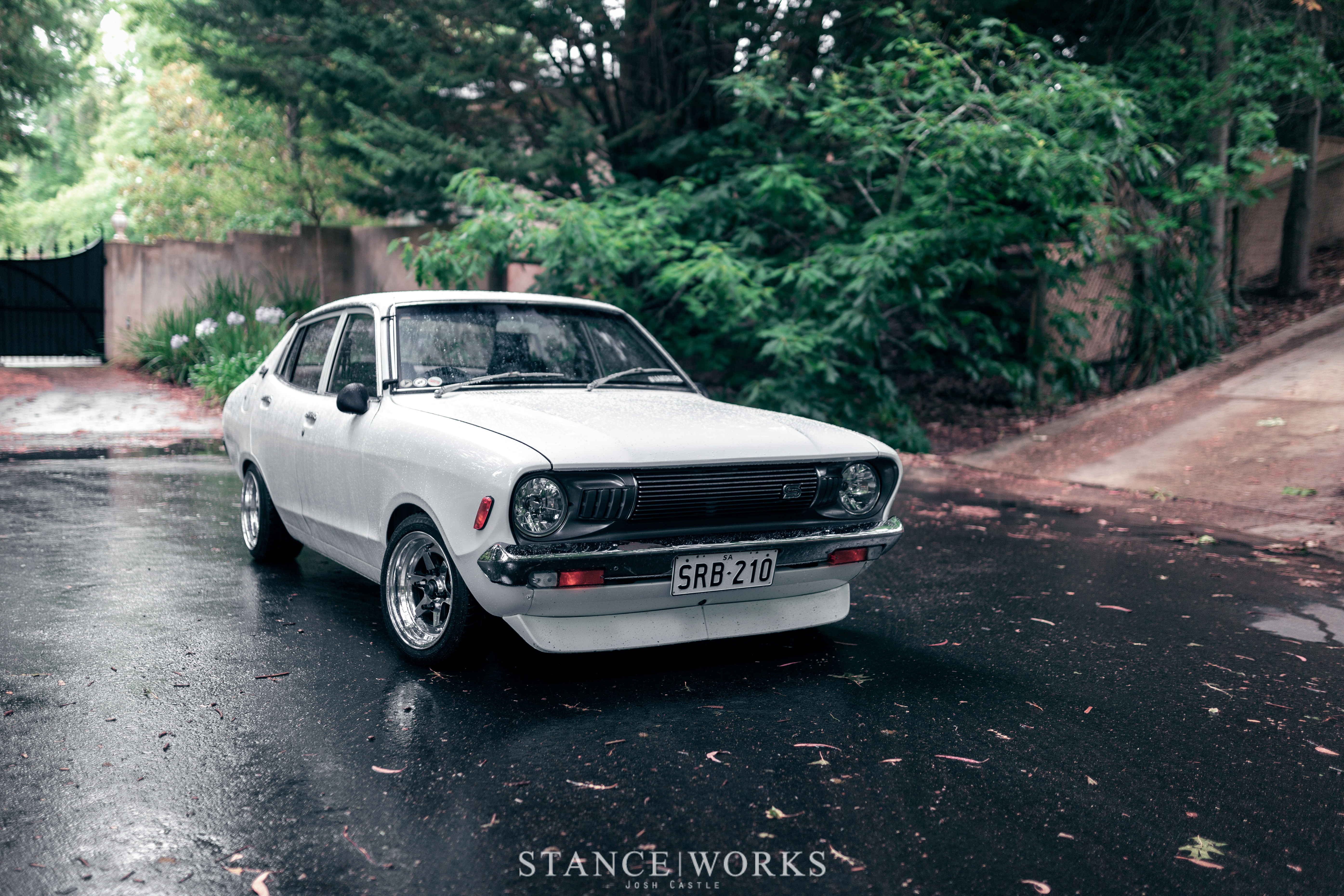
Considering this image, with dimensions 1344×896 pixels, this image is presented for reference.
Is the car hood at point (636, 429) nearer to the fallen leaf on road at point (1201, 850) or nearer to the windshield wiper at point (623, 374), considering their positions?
the windshield wiper at point (623, 374)

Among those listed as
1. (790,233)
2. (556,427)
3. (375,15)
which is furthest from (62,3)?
(556,427)

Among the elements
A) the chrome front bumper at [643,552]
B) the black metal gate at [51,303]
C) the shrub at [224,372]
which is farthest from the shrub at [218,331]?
the chrome front bumper at [643,552]

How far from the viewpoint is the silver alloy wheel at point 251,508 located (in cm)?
592

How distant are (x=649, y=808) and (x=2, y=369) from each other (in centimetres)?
1709

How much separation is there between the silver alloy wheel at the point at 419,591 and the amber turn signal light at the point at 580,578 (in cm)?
60

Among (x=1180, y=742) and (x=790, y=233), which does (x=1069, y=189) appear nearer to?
(x=790, y=233)

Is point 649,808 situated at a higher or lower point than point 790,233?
lower

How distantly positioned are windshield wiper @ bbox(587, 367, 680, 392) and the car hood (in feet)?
0.15

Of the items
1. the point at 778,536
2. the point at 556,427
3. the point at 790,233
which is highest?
the point at 790,233

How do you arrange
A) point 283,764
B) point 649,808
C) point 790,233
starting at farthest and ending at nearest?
point 790,233 < point 283,764 < point 649,808

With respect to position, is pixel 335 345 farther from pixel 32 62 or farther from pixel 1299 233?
pixel 32 62

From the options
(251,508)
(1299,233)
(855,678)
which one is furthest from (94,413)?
(1299,233)

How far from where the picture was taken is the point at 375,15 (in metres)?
13.9

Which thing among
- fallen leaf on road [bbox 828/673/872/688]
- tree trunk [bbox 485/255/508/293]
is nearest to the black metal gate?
tree trunk [bbox 485/255/508/293]
